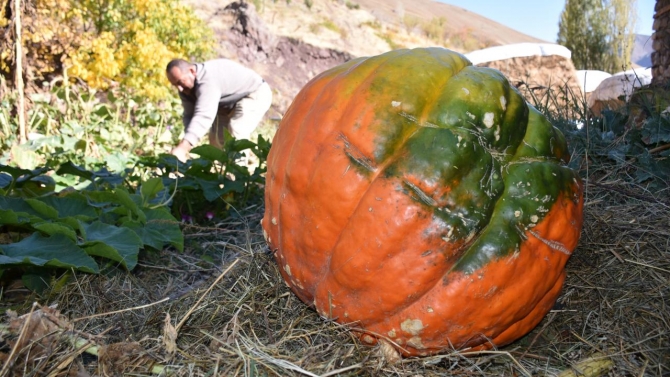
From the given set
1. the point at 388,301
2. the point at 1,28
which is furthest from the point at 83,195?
the point at 1,28

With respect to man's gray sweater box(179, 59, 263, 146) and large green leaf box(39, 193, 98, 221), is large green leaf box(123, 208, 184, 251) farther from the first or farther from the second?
man's gray sweater box(179, 59, 263, 146)

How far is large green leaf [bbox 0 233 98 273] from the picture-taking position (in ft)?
5.73

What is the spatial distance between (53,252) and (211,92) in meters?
3.83

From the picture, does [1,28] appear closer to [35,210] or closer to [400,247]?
[35,210]

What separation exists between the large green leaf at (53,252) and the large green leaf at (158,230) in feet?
1.08

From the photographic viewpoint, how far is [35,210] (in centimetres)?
204

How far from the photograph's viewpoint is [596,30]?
2578 centimetres

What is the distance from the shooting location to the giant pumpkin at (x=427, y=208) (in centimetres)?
134

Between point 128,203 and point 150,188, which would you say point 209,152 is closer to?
point 150,188

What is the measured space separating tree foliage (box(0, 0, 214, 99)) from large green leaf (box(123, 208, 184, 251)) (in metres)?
4.72

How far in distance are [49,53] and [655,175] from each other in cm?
781

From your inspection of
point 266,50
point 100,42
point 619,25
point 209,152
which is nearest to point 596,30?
point 619,25

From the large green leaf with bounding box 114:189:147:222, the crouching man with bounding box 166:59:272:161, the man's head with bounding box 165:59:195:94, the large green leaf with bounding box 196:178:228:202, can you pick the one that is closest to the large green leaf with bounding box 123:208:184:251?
the large green leaf with bounding box 114:189:147:222

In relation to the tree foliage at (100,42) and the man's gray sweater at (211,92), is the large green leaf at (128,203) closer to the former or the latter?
the man's gray sweater at (211,92)
